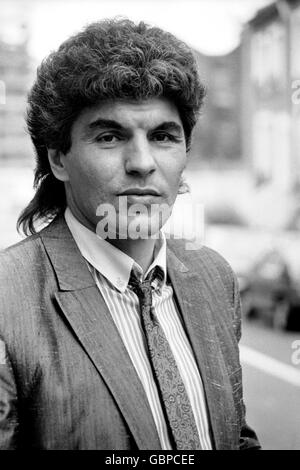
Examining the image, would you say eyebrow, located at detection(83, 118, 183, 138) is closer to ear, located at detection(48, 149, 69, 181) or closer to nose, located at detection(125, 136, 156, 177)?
nose, located at detection(125, 136, 156, 177)

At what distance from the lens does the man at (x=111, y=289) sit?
167cm

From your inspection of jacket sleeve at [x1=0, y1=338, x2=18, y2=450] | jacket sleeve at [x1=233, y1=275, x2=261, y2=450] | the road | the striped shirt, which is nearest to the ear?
the striped shirt

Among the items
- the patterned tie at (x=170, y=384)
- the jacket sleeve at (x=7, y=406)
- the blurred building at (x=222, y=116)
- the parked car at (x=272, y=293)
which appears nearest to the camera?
the jacket sleeve at (x=7, y=406)

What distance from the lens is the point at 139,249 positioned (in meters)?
1.94

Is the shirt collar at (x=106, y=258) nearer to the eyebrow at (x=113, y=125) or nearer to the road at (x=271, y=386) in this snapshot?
the eyebrow at (x=113, y=125)

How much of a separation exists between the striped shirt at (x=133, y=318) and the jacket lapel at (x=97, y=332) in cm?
3

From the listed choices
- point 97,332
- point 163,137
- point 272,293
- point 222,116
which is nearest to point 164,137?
point 163,137

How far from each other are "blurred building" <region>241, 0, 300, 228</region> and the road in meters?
3.50

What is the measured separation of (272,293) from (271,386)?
2.42m

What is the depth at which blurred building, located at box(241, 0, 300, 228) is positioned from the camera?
1216cm

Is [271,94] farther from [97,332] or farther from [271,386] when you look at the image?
[97,332]

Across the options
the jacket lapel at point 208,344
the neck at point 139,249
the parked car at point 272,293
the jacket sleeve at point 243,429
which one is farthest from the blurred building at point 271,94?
the neck at point 139,249
